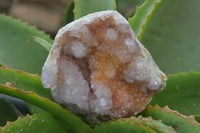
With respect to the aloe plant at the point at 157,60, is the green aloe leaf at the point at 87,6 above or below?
above

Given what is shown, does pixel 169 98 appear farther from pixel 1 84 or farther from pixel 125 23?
pixel 1 84

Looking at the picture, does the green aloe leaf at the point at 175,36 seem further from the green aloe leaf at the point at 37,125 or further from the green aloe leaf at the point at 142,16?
the green aloe leaf at the point at 37,125

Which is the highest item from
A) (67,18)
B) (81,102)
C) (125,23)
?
(125,23)

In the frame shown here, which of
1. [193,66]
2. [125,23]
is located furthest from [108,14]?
[193,66]

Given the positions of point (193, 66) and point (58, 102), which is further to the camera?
point (193, 66)

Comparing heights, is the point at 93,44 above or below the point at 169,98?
above

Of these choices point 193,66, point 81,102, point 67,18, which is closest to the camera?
point 81,102

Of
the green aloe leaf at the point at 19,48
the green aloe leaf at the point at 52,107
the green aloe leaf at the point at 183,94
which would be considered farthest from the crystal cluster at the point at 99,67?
the green aloe leaf at the point at 19,48
